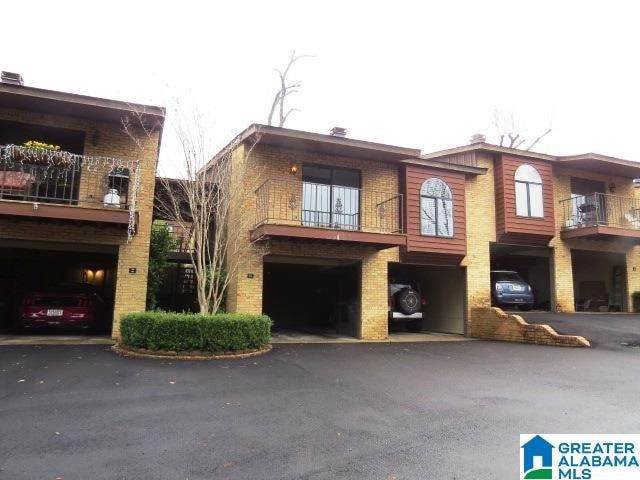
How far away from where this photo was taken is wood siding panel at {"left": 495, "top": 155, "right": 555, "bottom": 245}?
14988 millimetres

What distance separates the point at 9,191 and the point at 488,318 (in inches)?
504

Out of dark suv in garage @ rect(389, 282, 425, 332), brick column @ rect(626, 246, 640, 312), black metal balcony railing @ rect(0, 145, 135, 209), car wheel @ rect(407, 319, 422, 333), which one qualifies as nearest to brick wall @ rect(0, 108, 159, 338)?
black metal balcony railing @ rect(0, 145, 135, 209)

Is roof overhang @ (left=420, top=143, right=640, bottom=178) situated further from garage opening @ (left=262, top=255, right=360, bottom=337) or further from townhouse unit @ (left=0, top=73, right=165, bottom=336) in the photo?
townhouse unit @ (left=0, top=73, right=165, bottom=336)

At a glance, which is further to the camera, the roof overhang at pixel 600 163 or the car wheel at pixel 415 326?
the roof overhang at pixel 600 163

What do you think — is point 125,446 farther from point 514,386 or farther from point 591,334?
point 591,334

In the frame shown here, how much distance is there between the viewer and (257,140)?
38.6ft

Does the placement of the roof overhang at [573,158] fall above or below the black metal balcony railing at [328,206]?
above

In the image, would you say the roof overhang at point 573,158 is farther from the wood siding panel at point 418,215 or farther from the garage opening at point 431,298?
the garage opening at point 431,298

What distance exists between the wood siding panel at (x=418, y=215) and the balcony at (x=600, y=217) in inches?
171

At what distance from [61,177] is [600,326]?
47.1 feet

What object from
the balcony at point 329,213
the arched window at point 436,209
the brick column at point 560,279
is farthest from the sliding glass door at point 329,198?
the brick column at point 560,279

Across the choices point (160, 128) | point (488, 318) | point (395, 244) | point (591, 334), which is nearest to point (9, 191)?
point (160, 128)

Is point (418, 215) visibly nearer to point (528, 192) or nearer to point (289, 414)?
point (528, 192)

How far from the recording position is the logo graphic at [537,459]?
359 cm
